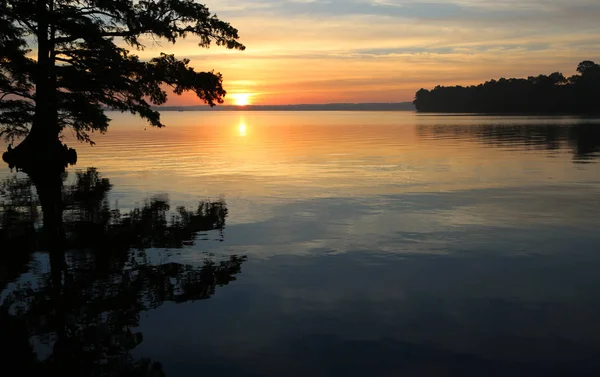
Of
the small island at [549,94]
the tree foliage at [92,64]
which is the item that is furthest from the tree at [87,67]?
the small island at [549,94]

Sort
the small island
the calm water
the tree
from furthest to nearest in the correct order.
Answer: the small island < the tree < the calm water

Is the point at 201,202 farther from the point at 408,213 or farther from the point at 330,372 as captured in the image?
the point at 330,372

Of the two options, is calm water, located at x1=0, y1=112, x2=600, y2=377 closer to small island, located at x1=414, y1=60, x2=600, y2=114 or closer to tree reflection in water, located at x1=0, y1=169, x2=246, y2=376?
tree reflection in water, located at x1=0, y1=169, x2=246, y2=376

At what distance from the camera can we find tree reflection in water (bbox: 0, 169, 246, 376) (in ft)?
23.8

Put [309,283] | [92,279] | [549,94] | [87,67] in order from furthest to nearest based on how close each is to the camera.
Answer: [549,94], [87,67], [92,279], [309,283]

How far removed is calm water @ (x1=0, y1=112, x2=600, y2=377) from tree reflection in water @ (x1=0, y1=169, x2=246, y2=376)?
41 mm

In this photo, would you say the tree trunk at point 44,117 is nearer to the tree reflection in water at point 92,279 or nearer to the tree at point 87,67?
the tree at point 87,67

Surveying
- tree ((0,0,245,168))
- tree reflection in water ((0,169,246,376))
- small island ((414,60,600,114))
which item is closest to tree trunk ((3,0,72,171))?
tree ((0,0,245,168))

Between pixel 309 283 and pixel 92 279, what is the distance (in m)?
4.08

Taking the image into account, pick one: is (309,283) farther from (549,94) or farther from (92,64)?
(549,94)

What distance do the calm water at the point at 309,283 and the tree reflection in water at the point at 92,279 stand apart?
41 mm

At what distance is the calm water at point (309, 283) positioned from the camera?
286 inches

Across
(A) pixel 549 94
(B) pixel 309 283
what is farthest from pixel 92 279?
(A) pixel 549 94

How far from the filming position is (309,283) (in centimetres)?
1043
